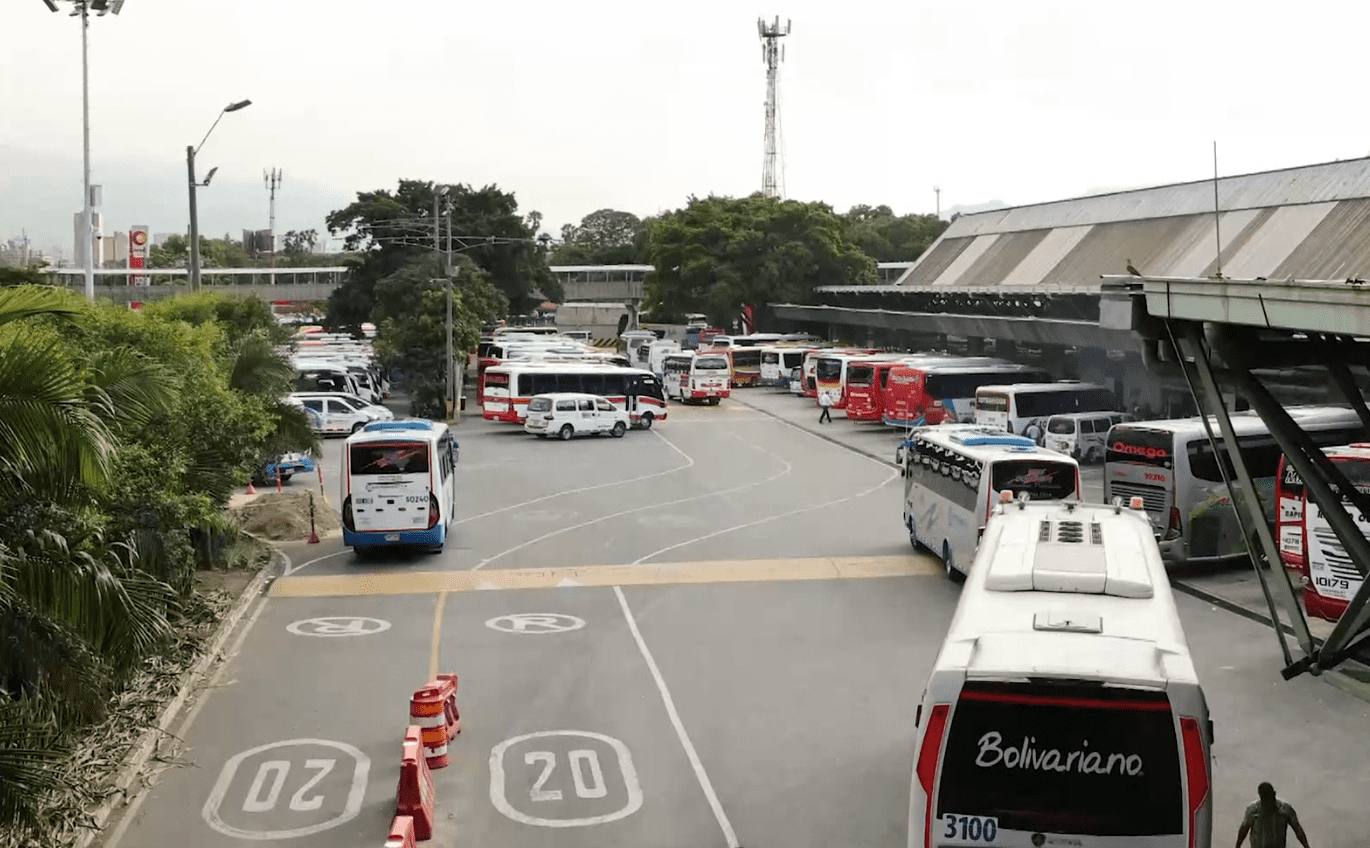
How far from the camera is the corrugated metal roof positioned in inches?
1772

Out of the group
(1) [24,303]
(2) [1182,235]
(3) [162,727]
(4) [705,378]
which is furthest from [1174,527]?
(4) [705,378]

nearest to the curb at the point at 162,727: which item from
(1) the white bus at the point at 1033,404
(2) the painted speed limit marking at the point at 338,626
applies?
(2) the painted speed limit marking at the point at 338,626

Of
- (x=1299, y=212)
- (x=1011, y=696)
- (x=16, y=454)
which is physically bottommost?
(x=1011, y=696)

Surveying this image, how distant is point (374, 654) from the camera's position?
18828 millimetres

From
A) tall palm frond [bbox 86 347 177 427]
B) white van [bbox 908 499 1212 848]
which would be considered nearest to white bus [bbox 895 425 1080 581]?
white van [bbox 908 499 1212 848]

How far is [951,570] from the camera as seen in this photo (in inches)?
902

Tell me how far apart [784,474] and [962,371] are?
11860 mm

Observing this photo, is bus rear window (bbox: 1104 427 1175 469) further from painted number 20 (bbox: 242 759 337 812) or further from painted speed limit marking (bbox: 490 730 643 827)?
painted number 20 (bbox: 242 759 337 812)

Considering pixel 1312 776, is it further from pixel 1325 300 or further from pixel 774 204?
pixel 774 204

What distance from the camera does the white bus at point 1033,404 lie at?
41625 mm

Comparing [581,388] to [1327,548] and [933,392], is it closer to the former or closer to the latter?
[933,392]

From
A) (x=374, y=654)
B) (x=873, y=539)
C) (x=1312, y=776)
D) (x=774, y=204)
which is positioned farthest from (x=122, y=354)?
(x=774, y=204)

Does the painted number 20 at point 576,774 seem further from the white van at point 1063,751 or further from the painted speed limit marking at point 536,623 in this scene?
the painted speed limit marking at point 536,623

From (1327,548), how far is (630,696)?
9714 mm
